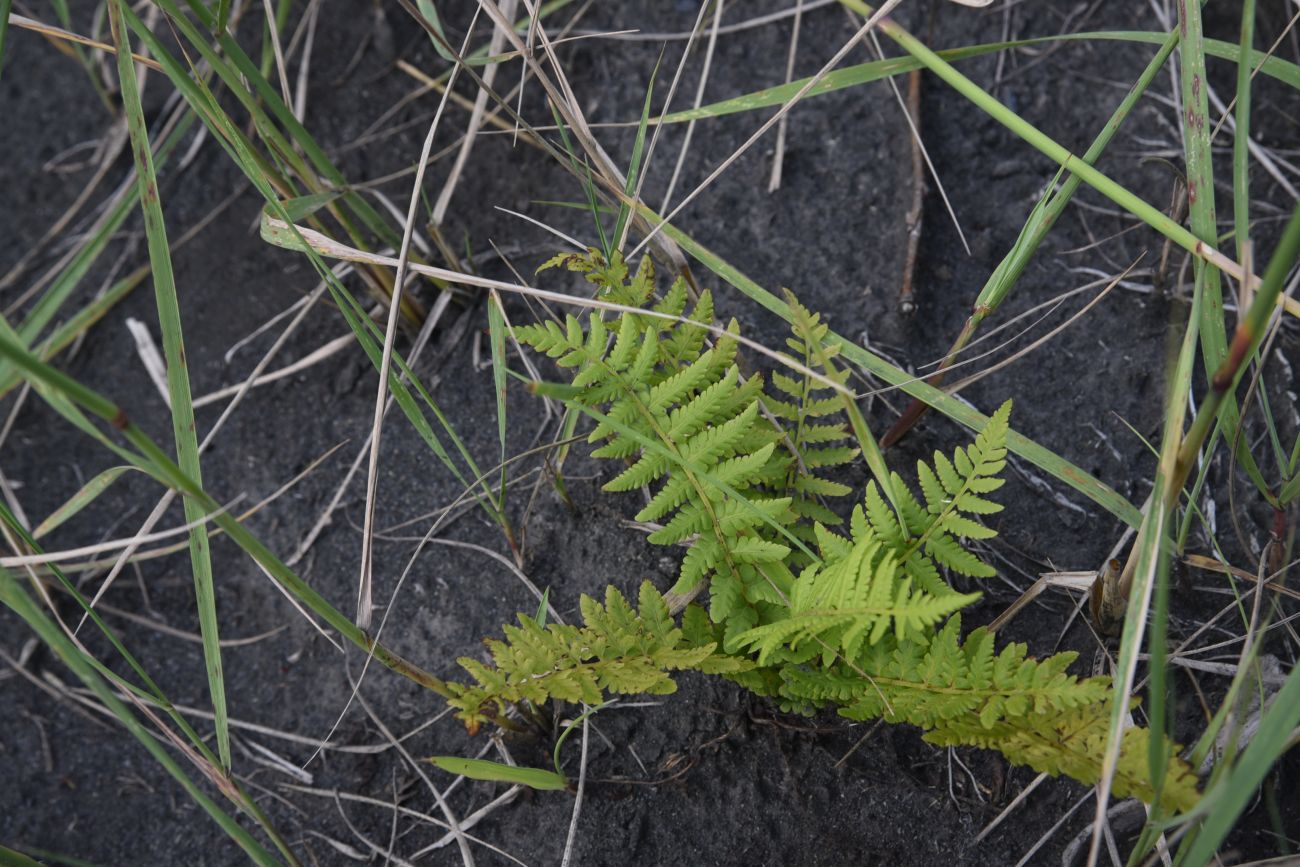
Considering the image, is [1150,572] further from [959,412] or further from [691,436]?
[691,436]

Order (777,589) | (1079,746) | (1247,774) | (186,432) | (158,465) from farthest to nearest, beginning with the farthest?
1. (777,589)
2. (186,432)
3. (1079,746)
4. (158,465)
5. (1247,774)

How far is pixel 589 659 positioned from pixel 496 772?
0.66 feet

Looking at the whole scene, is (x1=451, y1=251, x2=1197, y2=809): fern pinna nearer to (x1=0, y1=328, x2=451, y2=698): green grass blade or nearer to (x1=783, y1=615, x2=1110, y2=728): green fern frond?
(x1=783, y1=615, x2=1110, y2=728): green fern frond

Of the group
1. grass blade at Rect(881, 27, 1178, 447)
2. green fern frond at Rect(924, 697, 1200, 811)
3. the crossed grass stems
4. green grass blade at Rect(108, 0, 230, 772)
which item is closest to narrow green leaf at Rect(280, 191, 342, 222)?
the crossed grass stems

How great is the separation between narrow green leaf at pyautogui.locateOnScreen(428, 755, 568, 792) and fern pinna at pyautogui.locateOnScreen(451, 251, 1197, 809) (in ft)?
0.25

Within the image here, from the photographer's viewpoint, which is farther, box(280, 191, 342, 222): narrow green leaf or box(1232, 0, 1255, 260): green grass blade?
box(280, 191, 342, 222): narrow green leaf

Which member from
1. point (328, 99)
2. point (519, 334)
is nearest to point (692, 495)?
point (519, 334)

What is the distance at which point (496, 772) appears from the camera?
4.67 ft

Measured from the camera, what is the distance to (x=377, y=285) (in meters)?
1.92

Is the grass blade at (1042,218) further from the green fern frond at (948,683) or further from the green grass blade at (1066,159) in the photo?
the green fern frond at (948,683)

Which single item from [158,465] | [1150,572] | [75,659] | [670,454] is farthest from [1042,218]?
[75,659]

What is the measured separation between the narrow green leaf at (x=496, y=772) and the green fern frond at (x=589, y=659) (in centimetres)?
7

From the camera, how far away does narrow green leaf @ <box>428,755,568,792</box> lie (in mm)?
1396

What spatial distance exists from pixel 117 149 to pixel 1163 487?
2.36 m
